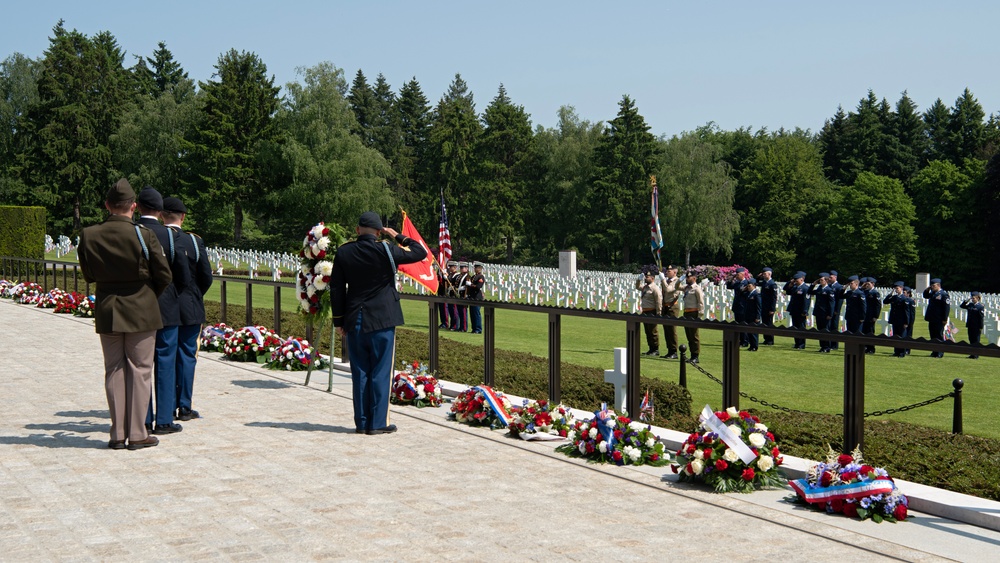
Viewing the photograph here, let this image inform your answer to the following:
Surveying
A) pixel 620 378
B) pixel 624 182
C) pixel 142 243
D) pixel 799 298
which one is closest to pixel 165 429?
pixel 142 243

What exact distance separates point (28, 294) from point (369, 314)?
1972 cm

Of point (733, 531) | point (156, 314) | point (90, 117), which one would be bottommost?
point (733, 531)

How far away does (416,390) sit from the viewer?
31.0 feet

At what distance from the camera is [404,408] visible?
30.6 ft

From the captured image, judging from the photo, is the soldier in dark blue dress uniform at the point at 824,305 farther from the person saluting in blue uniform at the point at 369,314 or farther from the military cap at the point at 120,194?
the military cap at the point at 120,194

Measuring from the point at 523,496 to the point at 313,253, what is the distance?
5.55 m

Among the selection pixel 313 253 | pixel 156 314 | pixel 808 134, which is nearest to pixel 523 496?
pixel 156 314

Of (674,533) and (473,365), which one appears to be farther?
(473,365)

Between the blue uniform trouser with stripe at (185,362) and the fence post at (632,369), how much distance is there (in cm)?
382

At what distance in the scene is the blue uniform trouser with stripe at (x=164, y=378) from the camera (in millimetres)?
7961

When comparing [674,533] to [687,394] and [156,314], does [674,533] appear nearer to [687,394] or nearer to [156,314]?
[156,314]

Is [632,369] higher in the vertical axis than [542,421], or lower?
higher

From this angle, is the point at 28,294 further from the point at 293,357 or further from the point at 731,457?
the point at 731,457

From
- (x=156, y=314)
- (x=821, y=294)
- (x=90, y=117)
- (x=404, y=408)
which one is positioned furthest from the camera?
(x=90, y=117)
